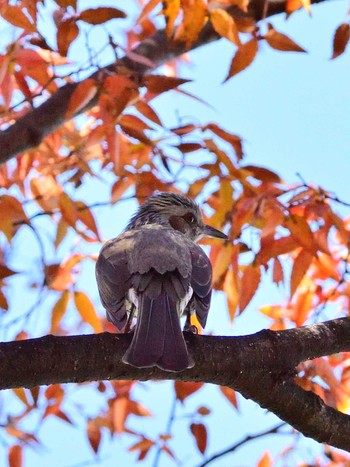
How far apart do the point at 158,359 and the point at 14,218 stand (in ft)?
5.25

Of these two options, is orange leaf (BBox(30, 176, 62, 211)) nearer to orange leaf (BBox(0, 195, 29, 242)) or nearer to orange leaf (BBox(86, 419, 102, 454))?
orange leaf (BBox(0, 195, 29, 242))

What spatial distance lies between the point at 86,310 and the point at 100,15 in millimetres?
1703

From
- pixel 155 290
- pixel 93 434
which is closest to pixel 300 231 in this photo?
pixel 155 290

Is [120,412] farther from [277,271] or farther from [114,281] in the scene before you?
[114,281]

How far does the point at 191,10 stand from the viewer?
415cm

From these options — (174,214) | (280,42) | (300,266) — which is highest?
(280,42)

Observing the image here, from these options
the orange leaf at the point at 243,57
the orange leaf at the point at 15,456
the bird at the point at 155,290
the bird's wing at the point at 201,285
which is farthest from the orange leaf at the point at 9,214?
the orange leaf at the point at 15,456

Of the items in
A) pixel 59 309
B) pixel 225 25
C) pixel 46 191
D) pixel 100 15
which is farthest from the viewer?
pixel 46 191

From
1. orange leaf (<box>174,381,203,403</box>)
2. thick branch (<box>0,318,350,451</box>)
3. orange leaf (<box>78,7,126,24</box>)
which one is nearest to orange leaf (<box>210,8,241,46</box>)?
orange leaf (<box>78,7,126,24</box>)

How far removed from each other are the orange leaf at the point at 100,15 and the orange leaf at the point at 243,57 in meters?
0.69

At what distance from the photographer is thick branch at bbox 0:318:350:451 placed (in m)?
3.01

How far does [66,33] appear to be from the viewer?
392cm

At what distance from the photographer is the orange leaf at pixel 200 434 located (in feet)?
15.2

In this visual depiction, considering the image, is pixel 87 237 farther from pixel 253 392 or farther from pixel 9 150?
pixel 253 392
